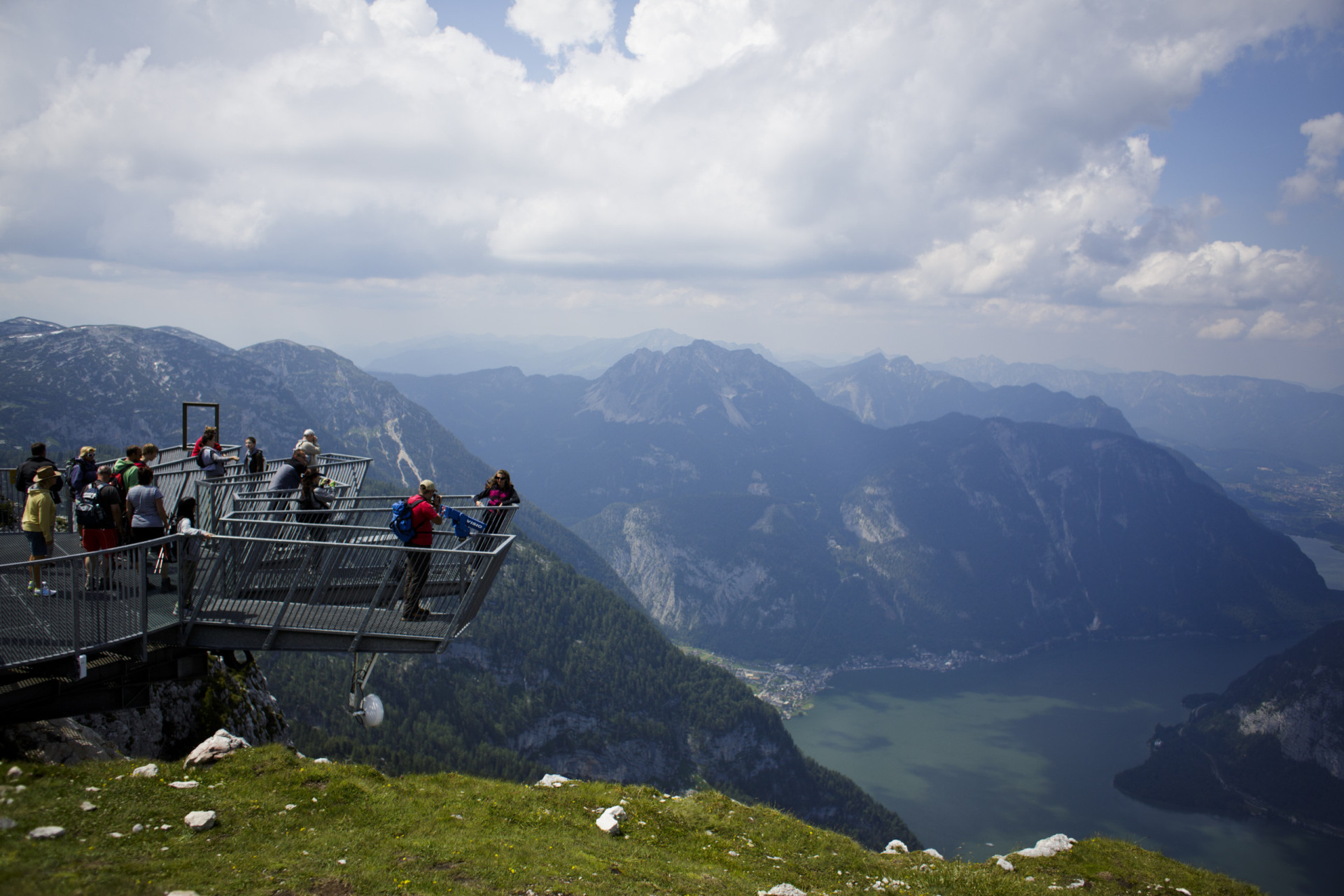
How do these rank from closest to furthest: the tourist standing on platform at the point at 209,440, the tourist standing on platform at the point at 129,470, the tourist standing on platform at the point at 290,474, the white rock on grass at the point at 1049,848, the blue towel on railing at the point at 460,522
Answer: the blue towel on railing at the point at 460,522 → the tourist standing on platform at the point at 129,470 → the tourist standing on platform at the point at 290,474 → the white rock on grass at the point at 1049,848 → the tourist standing on platform at the point at 209,440

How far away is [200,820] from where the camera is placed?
11.3 meters

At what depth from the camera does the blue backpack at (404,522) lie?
50.2 feet

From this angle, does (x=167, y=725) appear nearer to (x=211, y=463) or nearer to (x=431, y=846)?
(x=211, y=463)

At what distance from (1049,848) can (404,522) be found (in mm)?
19984

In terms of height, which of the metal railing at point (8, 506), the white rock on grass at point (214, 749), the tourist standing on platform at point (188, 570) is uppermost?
the tourist standing on platform at point (188, 570)

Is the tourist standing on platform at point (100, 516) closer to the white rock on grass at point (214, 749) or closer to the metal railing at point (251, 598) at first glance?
the metal railing at point (251, 598)

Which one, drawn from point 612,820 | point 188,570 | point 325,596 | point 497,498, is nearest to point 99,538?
point 188,570

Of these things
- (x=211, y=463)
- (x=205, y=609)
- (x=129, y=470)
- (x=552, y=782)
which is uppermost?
(x=129, y=470)

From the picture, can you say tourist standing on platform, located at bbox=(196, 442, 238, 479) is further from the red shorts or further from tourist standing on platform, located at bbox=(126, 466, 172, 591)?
tourist standing on platform, located at bbox=(126, 466, 172, 591)

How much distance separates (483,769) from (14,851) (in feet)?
526

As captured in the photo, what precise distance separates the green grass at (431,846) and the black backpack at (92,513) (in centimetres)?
533

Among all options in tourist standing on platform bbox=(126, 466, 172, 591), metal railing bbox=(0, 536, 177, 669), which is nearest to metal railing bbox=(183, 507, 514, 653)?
metal railing bbox=(0, 536, 177, 669)

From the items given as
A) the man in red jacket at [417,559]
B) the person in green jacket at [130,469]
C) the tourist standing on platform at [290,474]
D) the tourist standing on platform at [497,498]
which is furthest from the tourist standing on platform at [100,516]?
the tourist standing on platform at [497,498]

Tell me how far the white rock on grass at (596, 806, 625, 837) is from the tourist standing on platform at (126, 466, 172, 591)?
35.4ft
